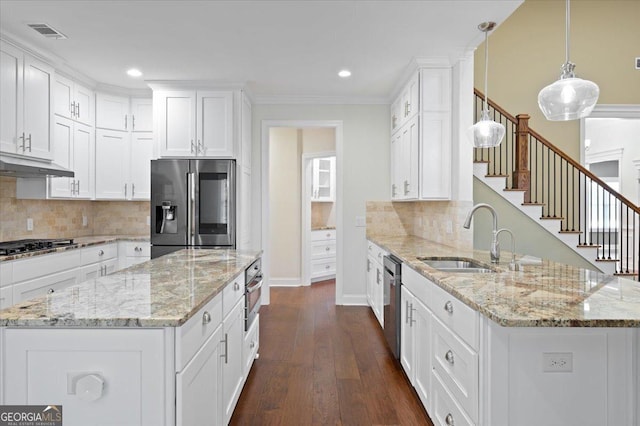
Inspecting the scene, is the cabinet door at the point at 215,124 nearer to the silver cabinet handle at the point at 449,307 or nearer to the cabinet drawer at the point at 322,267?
the cabinet drawer at the point at 322,267

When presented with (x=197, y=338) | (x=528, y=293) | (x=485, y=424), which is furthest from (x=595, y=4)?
(x=197, y=338)

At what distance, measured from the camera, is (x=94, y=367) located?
1321 millimetres

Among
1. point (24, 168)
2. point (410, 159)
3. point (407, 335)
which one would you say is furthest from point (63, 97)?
point (407, 335)

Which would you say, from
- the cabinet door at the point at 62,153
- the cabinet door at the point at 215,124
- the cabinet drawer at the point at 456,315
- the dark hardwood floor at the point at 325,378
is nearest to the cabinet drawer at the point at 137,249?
the cabinet door at the point at 62,153

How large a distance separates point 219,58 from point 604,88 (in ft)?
17.2

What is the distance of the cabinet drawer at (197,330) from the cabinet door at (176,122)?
9.65 feet

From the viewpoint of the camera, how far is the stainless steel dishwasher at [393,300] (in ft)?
10.2

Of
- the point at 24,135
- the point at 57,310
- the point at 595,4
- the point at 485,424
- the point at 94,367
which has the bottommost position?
the point at 485,424

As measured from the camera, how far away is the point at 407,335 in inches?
113

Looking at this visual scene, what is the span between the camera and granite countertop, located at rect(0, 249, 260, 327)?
131 cm

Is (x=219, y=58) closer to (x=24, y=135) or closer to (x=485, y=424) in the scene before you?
(x=24, y=135)

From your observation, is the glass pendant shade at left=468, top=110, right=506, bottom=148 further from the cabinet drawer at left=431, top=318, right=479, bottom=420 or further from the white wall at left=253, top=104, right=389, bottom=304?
the white wall at left=253, top=104, right=389, bottom=304

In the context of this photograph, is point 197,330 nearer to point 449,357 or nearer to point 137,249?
point 449,357

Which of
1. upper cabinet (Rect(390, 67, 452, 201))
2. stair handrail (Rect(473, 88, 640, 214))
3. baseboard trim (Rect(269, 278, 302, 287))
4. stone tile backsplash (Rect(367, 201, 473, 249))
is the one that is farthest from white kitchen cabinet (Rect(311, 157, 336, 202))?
upper cabinet (Rect(390, 67, 452, 201))
